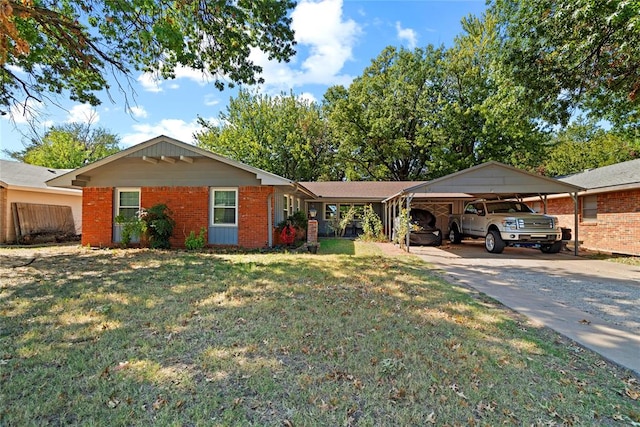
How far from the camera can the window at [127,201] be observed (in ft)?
40.4

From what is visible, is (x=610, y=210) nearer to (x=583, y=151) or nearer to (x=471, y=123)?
(x=471, y=123)

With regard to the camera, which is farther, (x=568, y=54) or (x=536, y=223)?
(x=536, y=223)

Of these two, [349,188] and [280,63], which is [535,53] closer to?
[280,63]

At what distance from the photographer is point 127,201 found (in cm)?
1237

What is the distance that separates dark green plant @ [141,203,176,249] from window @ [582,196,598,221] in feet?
53.3

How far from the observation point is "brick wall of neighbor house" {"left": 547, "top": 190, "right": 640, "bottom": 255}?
10914mm

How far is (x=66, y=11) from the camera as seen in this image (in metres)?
7.98

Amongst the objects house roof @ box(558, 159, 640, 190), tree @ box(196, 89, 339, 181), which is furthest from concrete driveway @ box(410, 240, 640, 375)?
tree @ box(196, 89, 339, 181)

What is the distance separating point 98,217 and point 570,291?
14.7 meters

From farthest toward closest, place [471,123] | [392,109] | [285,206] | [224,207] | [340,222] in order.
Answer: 1. [392,109]
2. [471,123]
3. [340,222]
4. [285,206]
5. [224,207]

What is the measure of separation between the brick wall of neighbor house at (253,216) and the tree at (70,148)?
21.2 m

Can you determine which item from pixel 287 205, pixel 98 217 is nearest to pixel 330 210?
pixel 287 205

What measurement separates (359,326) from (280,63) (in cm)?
780

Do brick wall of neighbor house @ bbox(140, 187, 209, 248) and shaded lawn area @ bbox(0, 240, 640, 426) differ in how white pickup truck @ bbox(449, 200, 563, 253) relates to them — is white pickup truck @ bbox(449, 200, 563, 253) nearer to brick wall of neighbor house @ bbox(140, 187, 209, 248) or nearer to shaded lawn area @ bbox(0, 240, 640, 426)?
shaded lawn area @ bbox(0, 240, 640, 426)
